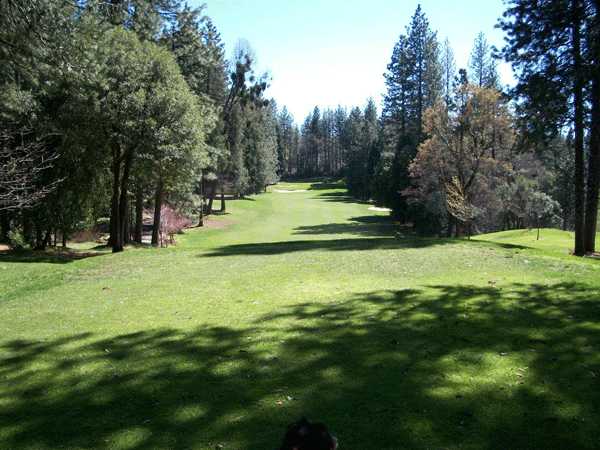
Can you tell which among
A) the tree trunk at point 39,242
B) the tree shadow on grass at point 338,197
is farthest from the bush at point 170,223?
the tree shadow on grass at point 338,197

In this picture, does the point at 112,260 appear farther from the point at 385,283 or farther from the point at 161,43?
the point at 161,43

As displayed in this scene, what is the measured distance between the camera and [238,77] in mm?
51375

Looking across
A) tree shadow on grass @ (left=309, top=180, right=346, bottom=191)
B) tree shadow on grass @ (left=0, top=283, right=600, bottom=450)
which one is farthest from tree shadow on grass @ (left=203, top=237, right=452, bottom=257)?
tree shadow on grass @ (left=309, top=180, right=346, bottom=191)

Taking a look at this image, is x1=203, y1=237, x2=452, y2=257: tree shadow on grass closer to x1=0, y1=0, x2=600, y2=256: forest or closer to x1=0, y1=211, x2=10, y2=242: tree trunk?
x1=0, y1=0, x2=600, y2=256: forest

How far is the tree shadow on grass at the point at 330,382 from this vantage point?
4637mm

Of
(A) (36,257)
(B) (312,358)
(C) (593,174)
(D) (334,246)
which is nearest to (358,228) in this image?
(D) (334,246)

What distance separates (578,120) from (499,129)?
48.0 feet

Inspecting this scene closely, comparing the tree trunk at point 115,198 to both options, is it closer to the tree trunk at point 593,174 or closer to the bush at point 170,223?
the bush at point 170,223

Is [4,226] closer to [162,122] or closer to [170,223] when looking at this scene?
[162,122]

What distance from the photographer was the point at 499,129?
32.0 metres

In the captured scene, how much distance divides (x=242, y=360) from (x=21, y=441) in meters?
2.70

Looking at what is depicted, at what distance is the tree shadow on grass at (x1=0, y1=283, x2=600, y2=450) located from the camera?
464 cm

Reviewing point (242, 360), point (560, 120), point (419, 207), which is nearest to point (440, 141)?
point (419, 207)

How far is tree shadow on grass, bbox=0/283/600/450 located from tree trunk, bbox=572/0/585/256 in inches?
437
